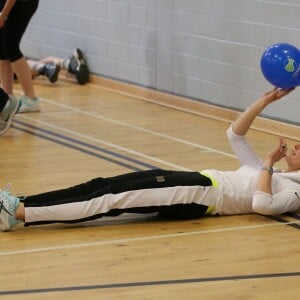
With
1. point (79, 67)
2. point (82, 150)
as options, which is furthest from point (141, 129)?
point (79, 67)

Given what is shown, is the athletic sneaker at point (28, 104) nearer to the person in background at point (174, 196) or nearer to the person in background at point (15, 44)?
the person in background at point (15, 44)

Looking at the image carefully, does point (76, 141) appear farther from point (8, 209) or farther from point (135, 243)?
point (135, 243)

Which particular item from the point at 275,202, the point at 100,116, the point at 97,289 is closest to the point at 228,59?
the point at 100,116

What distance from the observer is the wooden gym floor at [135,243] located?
375 cm

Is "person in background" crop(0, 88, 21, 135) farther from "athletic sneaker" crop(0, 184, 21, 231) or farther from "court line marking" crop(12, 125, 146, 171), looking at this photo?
"athletic sneaker" crop(0, 184, 21, 231)

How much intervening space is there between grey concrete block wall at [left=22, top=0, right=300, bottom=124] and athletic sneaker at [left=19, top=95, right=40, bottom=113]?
109 centimetres

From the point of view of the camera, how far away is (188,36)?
25.6 ft

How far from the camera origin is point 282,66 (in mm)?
4809

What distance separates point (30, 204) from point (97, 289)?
0.85m

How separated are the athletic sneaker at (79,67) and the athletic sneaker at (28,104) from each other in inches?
50.6

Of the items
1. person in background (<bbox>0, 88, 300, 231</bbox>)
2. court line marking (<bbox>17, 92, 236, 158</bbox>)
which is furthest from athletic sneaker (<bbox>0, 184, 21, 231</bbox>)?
court line marking (<bbox>17, 92, 236, 158</bbox>)

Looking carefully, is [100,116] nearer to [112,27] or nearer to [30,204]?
[112,27]

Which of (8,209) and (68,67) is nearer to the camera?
(8,209)

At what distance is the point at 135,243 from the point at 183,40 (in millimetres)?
3759
